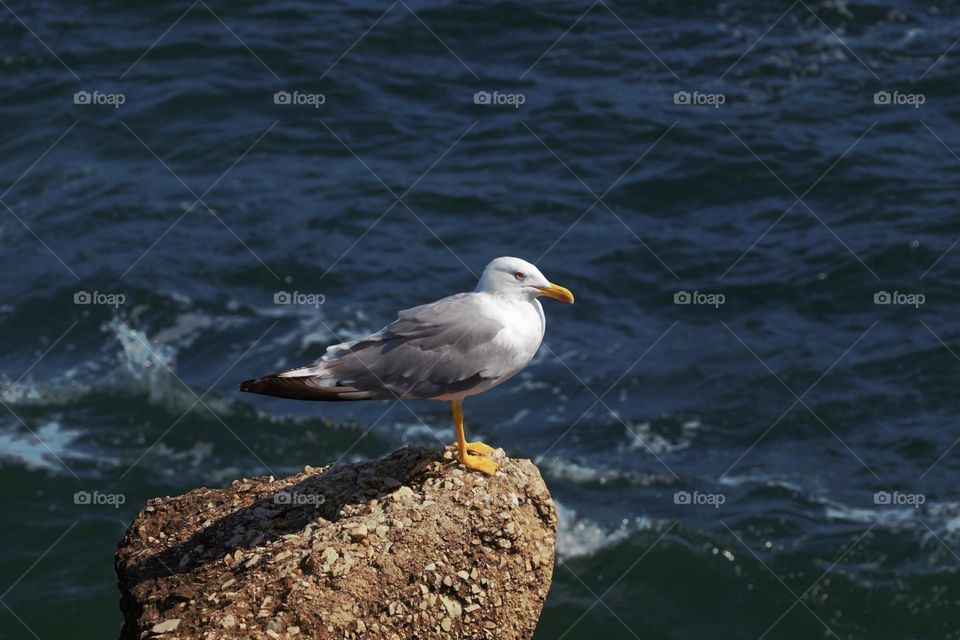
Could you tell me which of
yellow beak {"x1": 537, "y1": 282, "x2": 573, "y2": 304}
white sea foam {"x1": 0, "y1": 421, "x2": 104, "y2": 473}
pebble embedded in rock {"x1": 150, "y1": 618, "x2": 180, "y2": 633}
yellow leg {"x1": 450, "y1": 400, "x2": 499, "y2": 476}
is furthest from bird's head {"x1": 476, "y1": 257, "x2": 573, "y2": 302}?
white sea foam {"x1": 0, "y1": 421, "x2": 104, "y2": 473}

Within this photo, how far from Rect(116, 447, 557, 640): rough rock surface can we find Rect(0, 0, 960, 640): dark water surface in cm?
649

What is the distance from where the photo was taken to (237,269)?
73.3 feet

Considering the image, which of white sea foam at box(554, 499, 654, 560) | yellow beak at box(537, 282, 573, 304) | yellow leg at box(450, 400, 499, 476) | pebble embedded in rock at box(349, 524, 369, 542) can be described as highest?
yellow beak at box(537, 282, 573, 304)

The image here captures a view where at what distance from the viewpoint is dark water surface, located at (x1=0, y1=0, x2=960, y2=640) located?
58.0 ft

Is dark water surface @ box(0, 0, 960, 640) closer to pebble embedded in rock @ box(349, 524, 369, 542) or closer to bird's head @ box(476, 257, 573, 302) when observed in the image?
bird's head @ box(476, 257, 573, 302)

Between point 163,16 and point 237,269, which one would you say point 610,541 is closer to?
point 237,269

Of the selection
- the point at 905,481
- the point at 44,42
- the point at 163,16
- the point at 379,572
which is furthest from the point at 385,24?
the point at 379,572

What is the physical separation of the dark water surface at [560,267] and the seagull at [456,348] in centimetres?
700

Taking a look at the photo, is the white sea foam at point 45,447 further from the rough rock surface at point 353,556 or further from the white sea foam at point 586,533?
the rough rock surface at point 353,556

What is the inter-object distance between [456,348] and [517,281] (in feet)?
2.25

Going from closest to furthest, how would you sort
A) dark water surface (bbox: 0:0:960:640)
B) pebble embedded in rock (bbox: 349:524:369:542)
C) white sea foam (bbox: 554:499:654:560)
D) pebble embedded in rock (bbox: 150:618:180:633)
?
pebble embedded in rock (bbox: 150:618:180:633), pebble embedded in rock (bbox: 349:524:369:542), white sea foam (bbox: 554:499:654:560), dark water surface (bbox: 0:0:960:640)

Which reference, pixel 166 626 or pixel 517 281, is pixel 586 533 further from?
pixel 166 626

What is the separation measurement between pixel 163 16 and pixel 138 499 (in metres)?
14.0

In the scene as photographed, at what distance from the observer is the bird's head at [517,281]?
10.3 metres
